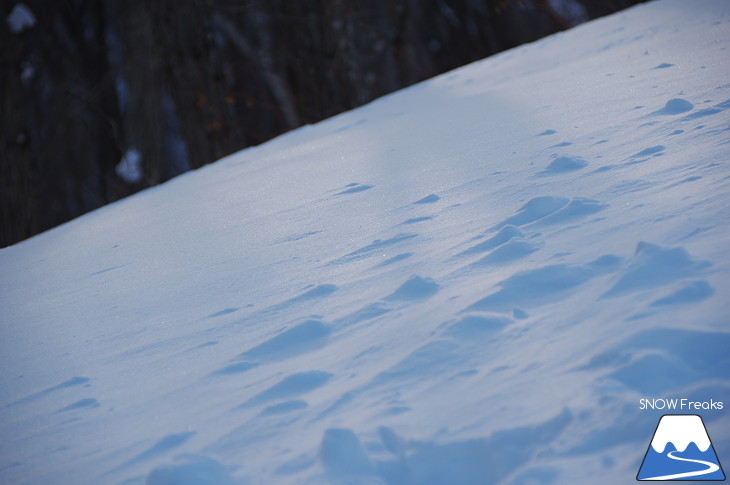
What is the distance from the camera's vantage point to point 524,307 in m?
1.53

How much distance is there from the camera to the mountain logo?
1.04 m

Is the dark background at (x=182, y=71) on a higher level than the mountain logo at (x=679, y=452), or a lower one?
higher

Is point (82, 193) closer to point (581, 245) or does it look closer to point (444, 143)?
point (444, 143)

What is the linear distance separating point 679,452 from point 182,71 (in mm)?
7128

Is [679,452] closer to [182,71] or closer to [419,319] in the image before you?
[419,319]

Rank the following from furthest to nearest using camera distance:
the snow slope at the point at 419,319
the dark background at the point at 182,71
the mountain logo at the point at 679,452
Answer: the dark background at the point at 182,71 < the snow slope at the point at 419,319 < the mountain logo at the point at 679,452

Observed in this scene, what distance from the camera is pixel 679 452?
106cm

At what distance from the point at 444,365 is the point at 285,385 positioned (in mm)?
382

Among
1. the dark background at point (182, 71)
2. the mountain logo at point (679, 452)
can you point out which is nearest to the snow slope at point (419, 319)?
the mountain logo at point (679, 452)

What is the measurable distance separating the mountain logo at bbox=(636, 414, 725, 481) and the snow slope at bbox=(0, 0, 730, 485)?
0.02 m

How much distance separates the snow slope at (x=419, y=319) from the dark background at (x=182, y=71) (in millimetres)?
4442

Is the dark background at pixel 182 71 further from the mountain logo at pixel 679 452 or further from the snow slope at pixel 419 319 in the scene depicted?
the mountain logo at pixel 679 452

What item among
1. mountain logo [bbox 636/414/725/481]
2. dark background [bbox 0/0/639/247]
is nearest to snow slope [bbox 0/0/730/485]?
mountain logo [bbox 636/414/725/481]

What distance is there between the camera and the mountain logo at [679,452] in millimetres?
1036
